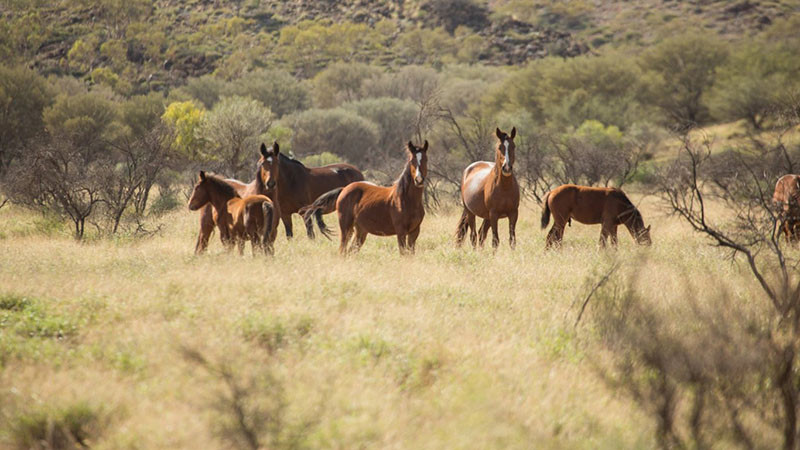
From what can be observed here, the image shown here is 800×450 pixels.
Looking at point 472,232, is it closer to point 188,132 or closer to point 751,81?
point 188,132

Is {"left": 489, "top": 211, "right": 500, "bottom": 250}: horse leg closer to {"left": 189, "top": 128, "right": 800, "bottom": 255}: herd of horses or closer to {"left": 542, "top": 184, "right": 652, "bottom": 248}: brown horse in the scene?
{"left": 189, "top": 128, "right": 800, "bottom": 255}: herd of horses

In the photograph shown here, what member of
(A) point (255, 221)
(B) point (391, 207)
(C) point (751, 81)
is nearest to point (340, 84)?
(C) point (751, 81)

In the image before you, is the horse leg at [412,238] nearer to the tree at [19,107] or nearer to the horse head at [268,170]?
the horse head at [268,170]

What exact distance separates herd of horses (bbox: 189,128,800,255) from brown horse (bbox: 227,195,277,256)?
0.5 inches

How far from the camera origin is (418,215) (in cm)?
998

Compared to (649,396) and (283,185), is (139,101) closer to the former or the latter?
(283,185)

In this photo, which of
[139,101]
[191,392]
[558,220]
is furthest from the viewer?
[139,101]

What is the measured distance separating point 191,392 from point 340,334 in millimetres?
1612

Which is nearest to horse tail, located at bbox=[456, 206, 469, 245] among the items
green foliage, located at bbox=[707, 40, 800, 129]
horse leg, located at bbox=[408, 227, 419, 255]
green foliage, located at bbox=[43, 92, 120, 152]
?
horse leg, located at bbox=[408, 227, 419, 255]

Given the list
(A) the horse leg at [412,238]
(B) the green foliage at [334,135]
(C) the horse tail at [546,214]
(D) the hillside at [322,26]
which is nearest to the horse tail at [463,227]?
(C) the horse tail at [546,214]

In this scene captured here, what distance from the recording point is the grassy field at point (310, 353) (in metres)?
4.49

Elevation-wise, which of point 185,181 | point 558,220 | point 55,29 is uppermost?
point 55,29

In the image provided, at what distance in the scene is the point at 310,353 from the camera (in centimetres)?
555

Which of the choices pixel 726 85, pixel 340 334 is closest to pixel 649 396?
pixel 340 334
